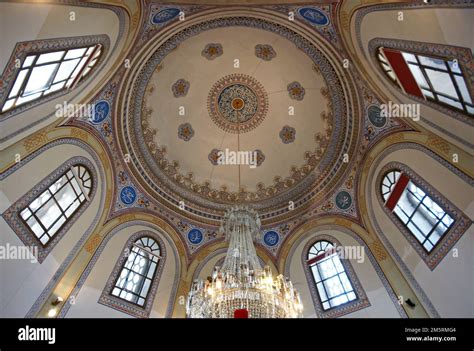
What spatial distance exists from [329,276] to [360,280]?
952 millimetres

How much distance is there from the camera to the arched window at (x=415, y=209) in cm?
820

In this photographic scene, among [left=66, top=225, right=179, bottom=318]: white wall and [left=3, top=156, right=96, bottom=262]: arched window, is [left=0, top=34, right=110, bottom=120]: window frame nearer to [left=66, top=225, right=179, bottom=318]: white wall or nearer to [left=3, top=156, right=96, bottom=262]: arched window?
[left=3, top=156, right=96, bottom=262]: arched window

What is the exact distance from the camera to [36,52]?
6.20m

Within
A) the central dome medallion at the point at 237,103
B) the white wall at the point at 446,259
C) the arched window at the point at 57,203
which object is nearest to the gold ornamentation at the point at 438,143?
the white wall at the point at 446,259

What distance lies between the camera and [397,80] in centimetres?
810

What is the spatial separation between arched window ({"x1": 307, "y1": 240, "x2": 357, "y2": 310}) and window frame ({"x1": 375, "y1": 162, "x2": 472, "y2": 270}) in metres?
2.20

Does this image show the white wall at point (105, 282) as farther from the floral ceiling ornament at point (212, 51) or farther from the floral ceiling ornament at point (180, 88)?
the floral ceiling ornament at point (212, 51)

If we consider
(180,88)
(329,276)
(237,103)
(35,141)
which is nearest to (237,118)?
(237,103)

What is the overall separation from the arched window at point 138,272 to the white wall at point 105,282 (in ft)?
1.05

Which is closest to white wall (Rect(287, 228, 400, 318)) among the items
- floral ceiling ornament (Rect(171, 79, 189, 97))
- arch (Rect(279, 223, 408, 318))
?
arch (Rect(279, 223, 408, 318))

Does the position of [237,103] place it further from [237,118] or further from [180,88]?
[180,88]

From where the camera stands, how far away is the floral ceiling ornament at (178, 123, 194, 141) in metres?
12.9
